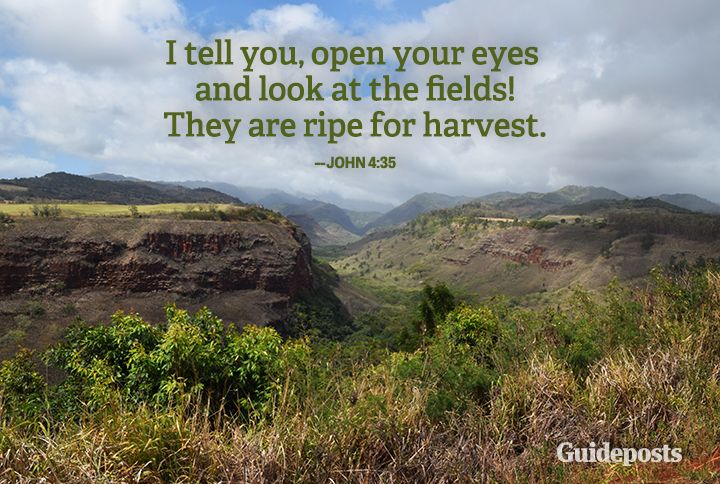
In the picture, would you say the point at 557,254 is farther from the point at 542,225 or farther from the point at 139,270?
the point at 139,270

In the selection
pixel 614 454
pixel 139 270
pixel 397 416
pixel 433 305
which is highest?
pixel 397 416

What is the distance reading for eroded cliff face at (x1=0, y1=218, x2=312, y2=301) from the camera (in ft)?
221

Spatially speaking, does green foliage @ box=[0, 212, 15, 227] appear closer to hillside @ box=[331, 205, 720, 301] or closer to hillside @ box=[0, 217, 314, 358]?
hillside @ box=[0, 217, 314, 358]

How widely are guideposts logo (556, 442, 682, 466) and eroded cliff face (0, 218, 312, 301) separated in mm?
77589

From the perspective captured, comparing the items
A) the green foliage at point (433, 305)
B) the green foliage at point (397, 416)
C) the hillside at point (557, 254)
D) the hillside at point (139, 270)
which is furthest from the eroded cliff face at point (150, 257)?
the green foliage at point (397, 416)

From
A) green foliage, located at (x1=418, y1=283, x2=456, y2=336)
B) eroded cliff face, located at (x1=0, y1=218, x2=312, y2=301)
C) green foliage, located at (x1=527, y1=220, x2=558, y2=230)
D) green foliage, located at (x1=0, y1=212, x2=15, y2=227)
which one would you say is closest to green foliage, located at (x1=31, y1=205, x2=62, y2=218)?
green foliage, located at (x1=0, y1=212, x2=15, y2=227)

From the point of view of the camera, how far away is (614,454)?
20.3 feet

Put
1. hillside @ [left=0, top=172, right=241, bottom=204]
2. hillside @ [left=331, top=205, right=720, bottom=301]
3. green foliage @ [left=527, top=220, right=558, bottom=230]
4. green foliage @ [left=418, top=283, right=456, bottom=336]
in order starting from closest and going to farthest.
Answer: green foliage @ [left=418, top=283, right=456, bottom=336] < hillside @ [left=331, top=205, right=720, bottom=301] < hillside @ [left=0, top=172, right=241, bottom=204] < green foliage @ [left=527, top=220, right=558, bottom=230]

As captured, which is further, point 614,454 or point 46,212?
point 46,212

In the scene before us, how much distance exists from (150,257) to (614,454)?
264 feet

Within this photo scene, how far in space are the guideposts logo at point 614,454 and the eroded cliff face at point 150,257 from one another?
255ft

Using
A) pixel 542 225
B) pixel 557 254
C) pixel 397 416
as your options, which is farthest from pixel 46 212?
pixel 542 225

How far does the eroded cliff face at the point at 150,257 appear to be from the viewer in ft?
221

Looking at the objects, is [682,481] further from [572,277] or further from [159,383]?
[572,277]
